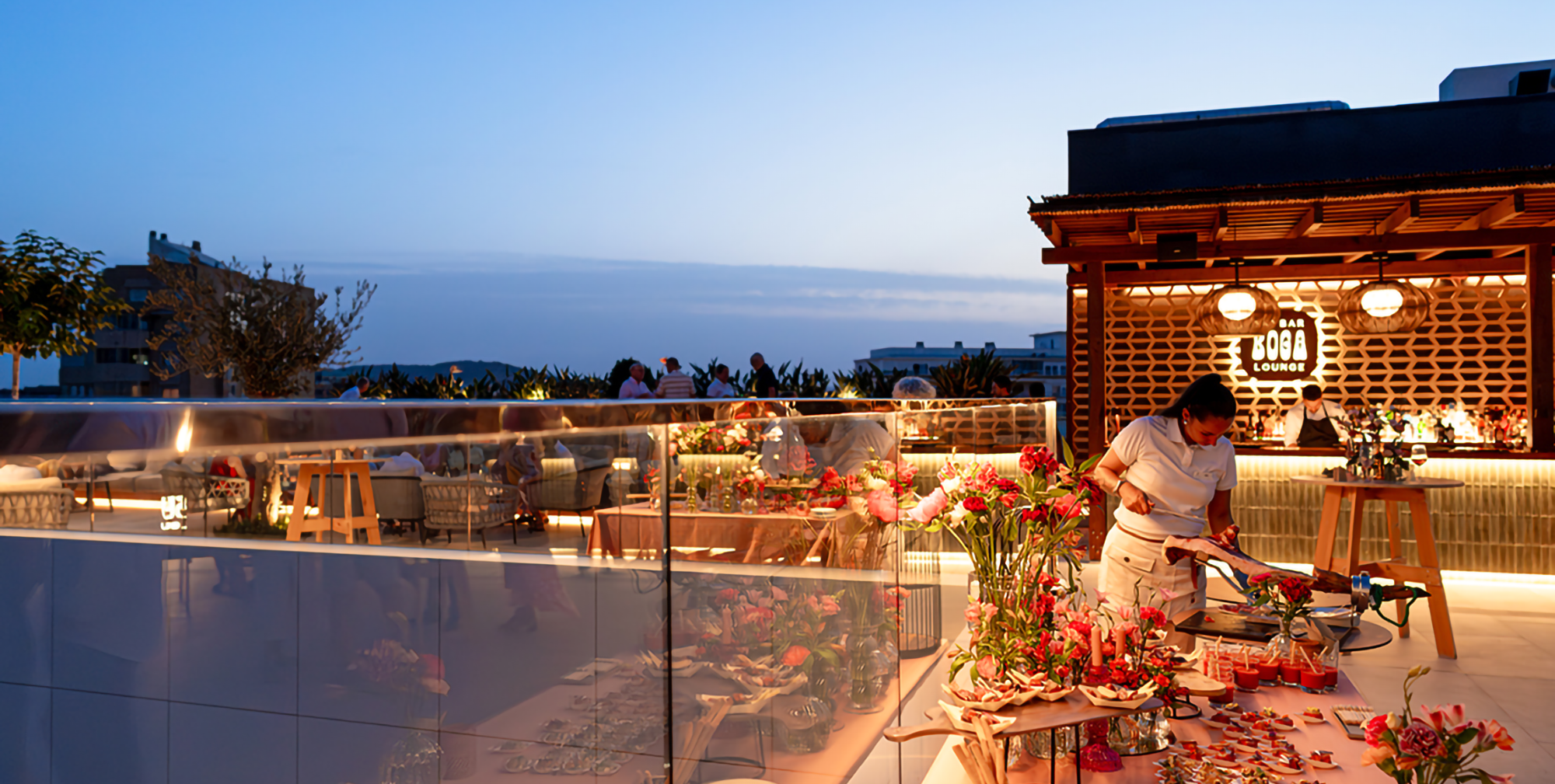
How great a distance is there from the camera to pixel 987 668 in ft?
7.04

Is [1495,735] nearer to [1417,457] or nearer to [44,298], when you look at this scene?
[1417,457]

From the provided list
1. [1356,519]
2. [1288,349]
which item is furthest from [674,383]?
[1356,519]

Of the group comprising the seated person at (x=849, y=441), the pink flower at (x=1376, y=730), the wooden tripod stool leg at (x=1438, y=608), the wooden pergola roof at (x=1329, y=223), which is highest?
the wooden pergola roof at (x=1329, y=223)

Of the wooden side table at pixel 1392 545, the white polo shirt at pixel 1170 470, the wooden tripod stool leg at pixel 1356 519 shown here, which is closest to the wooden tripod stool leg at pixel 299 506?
the white polo shirt at pixel 1170 470

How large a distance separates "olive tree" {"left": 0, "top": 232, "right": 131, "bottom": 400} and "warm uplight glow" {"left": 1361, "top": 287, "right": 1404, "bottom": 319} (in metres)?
9.81

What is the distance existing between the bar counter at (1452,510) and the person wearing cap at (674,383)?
5.42 metres

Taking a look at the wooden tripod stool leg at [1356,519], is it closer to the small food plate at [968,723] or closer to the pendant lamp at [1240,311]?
the pendant lamp at [1240,311]

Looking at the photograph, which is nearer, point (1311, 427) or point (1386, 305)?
point (1386, 305)

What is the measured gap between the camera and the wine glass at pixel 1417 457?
552 centimetres

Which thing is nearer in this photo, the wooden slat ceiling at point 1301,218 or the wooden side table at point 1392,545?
the wooden side table at point 1392,545

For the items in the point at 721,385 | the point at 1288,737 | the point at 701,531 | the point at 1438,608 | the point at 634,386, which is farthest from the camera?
the point at 721,385

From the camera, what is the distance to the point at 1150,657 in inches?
92.0

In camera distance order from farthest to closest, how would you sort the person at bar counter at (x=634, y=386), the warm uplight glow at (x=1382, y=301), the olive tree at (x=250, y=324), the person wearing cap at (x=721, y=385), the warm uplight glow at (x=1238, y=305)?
the olive tree at (x=250, y=324)
the person wearing cap at (x=721, y=385)
the person at bar counter at (x=634, y=386)
the warm uplight glow at (x=1238, y=305)
the warm uplight glow at (x=1382, y=301)

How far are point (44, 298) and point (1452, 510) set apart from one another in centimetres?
1088
